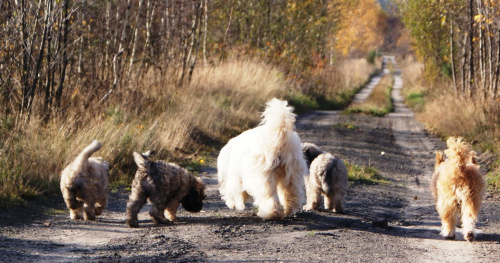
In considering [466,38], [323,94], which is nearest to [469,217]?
[466,38]

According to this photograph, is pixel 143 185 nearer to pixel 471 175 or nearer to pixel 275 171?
pixel 275 171

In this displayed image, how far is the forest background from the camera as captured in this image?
10.9 m

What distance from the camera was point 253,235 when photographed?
23.6 feet

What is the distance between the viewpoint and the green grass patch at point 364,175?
11612 millimetres

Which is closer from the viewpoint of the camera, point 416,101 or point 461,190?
point 461,190

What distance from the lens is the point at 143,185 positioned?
754 cm

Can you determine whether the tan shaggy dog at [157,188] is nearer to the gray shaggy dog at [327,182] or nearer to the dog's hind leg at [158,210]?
the dog's hind leg at [158,210]

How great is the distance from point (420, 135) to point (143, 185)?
13486mm

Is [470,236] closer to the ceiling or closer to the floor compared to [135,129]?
closer to the floor

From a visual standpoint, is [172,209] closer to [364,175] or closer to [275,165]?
[275,165]

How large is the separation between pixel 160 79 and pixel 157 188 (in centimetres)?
942

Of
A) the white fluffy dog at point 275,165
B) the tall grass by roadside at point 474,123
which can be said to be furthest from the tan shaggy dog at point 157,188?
the tall grass by roadside at point 474,123

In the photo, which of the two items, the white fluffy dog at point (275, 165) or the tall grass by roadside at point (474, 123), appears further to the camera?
the tall grass by roadside at point (474, 123)

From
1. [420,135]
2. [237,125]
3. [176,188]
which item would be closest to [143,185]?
[176,188]
